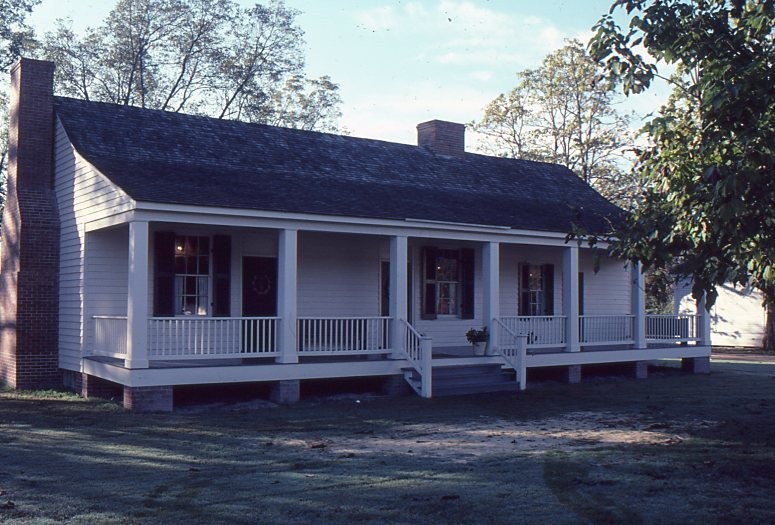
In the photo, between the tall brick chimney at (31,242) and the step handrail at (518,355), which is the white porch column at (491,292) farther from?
the tall brick chimney at (31,242)

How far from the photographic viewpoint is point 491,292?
58.3 feet

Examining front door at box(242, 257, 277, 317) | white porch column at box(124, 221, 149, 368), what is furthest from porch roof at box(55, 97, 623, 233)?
front door at box(242, 257, 277, 317)

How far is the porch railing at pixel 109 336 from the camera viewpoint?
14359 millimetres

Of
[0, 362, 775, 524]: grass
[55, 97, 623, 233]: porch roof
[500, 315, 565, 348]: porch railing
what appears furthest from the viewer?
[500, 315, 565, 348]: porch railing

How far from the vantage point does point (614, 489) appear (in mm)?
8242

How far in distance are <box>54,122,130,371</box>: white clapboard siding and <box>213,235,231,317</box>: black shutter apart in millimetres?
2461

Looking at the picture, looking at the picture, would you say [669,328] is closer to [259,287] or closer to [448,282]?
[448,282]

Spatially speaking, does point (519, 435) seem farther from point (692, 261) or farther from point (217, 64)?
point (217, 64)

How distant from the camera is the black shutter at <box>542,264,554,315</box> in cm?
2177

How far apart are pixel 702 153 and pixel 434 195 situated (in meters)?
10.4

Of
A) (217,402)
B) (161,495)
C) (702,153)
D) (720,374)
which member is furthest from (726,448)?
(720,374)

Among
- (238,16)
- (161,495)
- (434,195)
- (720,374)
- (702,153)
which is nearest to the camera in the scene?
(161,495)

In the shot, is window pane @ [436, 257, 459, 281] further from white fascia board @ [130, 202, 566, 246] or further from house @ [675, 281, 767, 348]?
house @ [675, 281, 767, 348]

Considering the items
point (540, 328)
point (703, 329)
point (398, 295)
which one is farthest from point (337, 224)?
point (703, 329)
